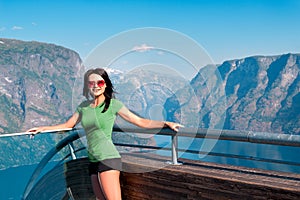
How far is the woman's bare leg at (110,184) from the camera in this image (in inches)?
111

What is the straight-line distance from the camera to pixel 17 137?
404 cm

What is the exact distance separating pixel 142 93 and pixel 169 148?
48cm

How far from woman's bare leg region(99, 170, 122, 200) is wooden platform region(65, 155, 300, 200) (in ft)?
1.14

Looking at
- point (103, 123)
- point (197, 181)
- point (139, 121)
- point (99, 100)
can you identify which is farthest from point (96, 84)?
point (197, 181)

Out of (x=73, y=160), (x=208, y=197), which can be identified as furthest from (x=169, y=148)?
(x=73, y=160)

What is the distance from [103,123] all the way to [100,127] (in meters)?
0.04

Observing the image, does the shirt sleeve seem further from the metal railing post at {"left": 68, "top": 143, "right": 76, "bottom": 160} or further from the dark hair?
the metal railing post at {"left": 68, "top": 143, "right": 76, "bottom": 160}

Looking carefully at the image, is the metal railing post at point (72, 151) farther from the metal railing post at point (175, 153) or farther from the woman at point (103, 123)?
the metal railing post at point (175, 153)

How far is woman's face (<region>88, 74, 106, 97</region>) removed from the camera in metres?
2.77

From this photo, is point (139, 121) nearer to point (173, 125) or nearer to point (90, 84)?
→ point (173, 125)

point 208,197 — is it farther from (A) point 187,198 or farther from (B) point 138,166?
(B) point 138,166

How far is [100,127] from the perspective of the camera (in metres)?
2.74

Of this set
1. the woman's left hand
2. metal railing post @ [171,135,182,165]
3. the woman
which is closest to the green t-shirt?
the woman

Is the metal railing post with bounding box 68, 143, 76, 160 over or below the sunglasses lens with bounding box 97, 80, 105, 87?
below
